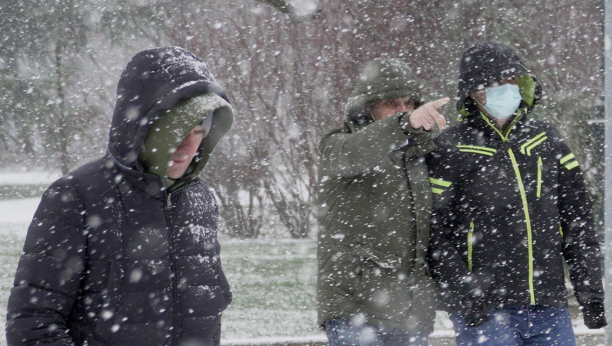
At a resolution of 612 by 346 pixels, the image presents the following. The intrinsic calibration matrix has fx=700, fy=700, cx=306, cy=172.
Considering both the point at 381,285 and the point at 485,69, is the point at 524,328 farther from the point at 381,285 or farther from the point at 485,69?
the point at 485,69

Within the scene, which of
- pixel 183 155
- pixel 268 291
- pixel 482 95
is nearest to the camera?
pixel 183 155

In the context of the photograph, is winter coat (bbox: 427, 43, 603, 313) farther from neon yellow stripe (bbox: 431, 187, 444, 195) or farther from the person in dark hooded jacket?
the person in dark hooded jacket

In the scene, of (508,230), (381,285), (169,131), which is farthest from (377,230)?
(169,131)

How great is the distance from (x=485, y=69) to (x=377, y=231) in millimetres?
1003

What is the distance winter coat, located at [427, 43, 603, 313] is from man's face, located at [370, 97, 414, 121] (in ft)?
0.85

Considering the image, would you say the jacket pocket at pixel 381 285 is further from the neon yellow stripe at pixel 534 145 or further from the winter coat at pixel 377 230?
the neon yellow stripe at pixel 534 145

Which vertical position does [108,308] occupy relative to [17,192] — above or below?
above

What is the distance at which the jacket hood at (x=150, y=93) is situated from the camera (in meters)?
2.07

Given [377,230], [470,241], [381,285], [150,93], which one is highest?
[150,93]

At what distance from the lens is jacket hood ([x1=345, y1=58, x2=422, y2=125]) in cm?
299

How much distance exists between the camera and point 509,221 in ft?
9.86

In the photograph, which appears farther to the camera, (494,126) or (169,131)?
(494,126)

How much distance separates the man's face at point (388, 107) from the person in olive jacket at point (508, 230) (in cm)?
26

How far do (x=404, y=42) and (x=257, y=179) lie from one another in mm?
3155
